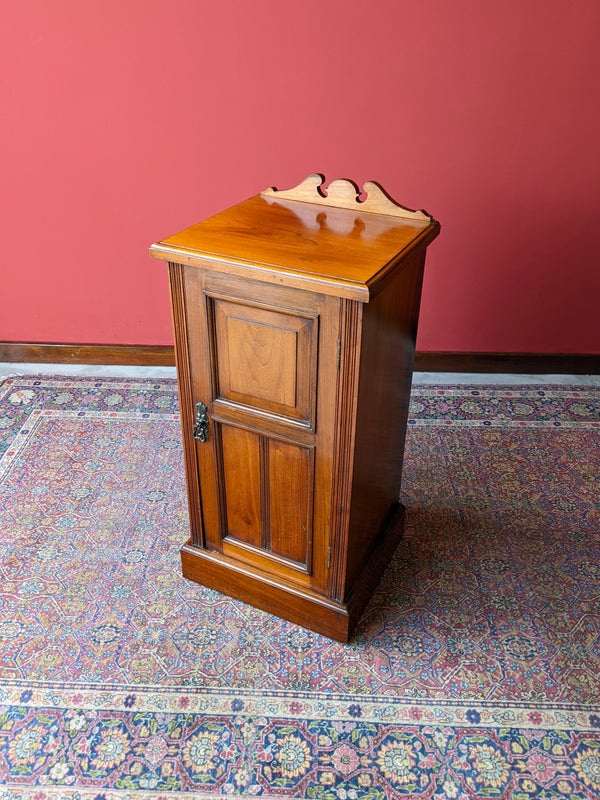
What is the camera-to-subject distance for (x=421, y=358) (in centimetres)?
366

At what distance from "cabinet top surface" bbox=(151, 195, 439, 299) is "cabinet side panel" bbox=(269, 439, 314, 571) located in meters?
0.54

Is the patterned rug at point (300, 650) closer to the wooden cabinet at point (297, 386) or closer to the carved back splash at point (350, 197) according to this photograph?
the wooden cabinet at point (297, 386)

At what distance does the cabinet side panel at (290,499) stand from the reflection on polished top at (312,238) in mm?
538

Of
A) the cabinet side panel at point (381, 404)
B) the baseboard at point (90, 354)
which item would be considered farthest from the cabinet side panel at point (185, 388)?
the baseboard at point (90, 354)

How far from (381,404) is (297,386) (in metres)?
0.31

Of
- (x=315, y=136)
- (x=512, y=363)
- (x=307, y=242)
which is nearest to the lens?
(x=307, y=242)

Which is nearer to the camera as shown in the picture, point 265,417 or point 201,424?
point 265,417

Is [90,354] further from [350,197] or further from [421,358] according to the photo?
[350,197]

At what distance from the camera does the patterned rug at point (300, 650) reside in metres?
1.81

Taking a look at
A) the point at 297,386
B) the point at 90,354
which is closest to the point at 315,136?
the point at 90,354

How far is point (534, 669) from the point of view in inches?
81.7

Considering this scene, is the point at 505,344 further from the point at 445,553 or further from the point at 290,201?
the point at 290,201

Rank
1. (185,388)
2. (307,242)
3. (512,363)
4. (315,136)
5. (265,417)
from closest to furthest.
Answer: (307,242) < (265,417) < (185,388) < (315,136) < (512,363)

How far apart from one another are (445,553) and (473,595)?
22 cm
